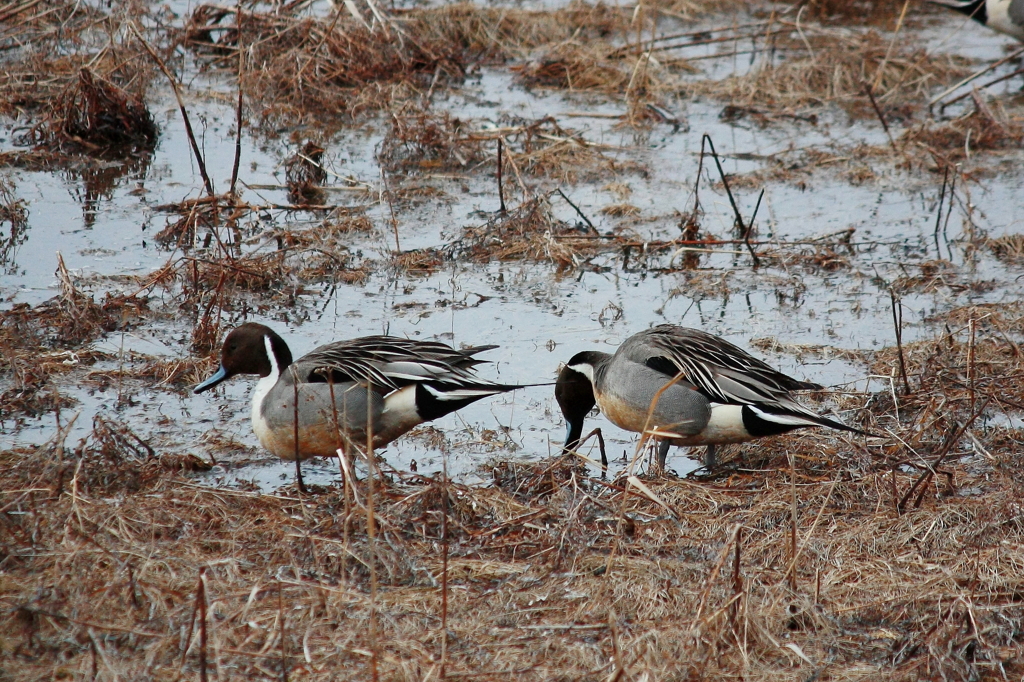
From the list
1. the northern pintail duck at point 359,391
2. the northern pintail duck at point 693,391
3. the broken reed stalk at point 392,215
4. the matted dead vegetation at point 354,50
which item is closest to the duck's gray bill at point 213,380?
the northern pintail duck at point 359,391

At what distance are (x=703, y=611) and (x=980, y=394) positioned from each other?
2.43 meters

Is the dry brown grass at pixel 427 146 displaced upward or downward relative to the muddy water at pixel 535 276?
upward

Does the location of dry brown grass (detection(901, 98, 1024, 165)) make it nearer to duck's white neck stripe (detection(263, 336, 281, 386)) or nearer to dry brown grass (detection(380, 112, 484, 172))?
dry brown grass (detection(380, 112, 484, 172))

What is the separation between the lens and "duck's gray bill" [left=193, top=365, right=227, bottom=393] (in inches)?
196

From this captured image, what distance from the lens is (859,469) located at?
4.65 meters

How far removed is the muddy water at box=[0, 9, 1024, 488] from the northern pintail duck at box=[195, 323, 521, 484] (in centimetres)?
21

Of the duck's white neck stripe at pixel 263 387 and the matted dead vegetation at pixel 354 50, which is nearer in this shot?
the duck's white neck stripe at pixel 263 387

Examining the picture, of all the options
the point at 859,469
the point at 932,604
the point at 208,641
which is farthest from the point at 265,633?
the point at 859,469

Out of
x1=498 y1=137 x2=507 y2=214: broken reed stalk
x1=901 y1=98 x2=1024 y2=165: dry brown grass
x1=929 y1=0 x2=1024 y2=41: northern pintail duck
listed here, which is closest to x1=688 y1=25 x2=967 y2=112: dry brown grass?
x1=901 y1=98 x2=1024 y2=165: dry brown grass

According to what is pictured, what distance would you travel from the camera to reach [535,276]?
6.75 meters

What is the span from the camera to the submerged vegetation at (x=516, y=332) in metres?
3.38

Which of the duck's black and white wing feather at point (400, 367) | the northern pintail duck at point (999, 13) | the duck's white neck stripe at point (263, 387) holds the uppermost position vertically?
the northern pintail duck at point (999, 13)

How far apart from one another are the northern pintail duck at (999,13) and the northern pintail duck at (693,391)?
6870 mm

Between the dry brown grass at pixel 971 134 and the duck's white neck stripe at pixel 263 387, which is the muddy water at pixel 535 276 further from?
the dry brown grass at pixel 971 134
